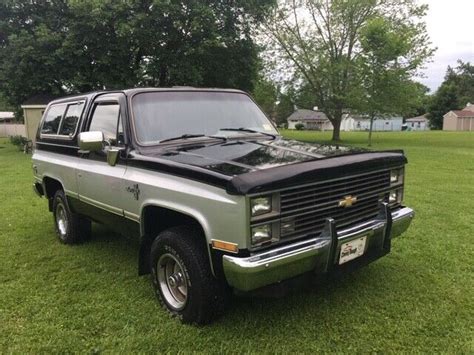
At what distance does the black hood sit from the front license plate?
549 mm

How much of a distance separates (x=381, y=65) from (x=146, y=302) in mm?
26634

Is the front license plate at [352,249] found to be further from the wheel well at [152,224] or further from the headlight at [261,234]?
the wheel well at [152,224]

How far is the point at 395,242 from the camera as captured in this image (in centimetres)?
546

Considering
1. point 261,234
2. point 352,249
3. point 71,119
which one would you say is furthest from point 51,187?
point 352,249

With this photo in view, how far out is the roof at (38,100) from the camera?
907 inches

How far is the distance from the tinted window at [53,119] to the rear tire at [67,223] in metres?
0.87

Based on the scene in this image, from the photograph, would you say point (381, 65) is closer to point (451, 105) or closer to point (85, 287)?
point (85, 287)

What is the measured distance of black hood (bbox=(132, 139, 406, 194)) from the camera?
2.87 meters

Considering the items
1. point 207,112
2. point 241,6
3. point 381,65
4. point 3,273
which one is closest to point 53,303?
point 3,273

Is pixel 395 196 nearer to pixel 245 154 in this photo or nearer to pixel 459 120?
pixel 245 154

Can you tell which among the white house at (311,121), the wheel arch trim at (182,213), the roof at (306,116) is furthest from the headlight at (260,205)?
the roof at (306,116)

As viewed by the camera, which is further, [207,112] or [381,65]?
[381,65]

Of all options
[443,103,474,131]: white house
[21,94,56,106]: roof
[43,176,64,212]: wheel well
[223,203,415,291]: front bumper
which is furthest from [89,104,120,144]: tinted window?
[443,103,474,131]: white house

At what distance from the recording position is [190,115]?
431 cm
